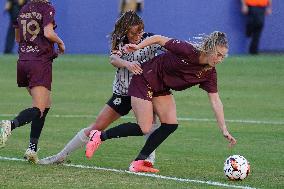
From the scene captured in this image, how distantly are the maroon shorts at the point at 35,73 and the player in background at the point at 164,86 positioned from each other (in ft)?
3.55

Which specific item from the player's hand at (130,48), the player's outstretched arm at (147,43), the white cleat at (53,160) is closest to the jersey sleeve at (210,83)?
the player's outstretched arm at (147,43)

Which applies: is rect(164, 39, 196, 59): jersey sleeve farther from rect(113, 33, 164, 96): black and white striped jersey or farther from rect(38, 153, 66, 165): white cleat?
rect(38, 153, 66, 165): white cleat

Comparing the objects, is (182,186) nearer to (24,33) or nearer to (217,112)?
(217,112)

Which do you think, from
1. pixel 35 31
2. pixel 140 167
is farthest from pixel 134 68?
pixel 35 31

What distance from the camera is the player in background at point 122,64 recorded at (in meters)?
11.8

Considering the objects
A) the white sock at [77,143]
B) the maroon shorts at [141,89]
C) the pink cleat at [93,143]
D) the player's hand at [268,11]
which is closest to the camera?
the pink cleat at [93,143]

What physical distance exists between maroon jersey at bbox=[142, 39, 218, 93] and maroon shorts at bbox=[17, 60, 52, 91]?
134 cm

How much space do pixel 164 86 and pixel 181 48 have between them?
56 cm

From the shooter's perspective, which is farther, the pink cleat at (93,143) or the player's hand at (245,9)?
the player's hand at (245,9)

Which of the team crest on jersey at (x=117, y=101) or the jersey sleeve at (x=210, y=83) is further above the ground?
the jersey sleeve at (x=210, y=83)

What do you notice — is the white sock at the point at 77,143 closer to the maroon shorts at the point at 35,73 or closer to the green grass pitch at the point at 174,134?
the green grass pitch at the point at 174,134

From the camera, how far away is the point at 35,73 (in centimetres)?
1234

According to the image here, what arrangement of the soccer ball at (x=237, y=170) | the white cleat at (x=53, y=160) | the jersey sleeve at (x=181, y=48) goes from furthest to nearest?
1. the white cleat at (x=53, y=160)
2. the jersey sleeve at (x=181, y=48)
3. the soccer ball at (x=237, y=170)

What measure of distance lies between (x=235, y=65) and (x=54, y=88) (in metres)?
6.82
